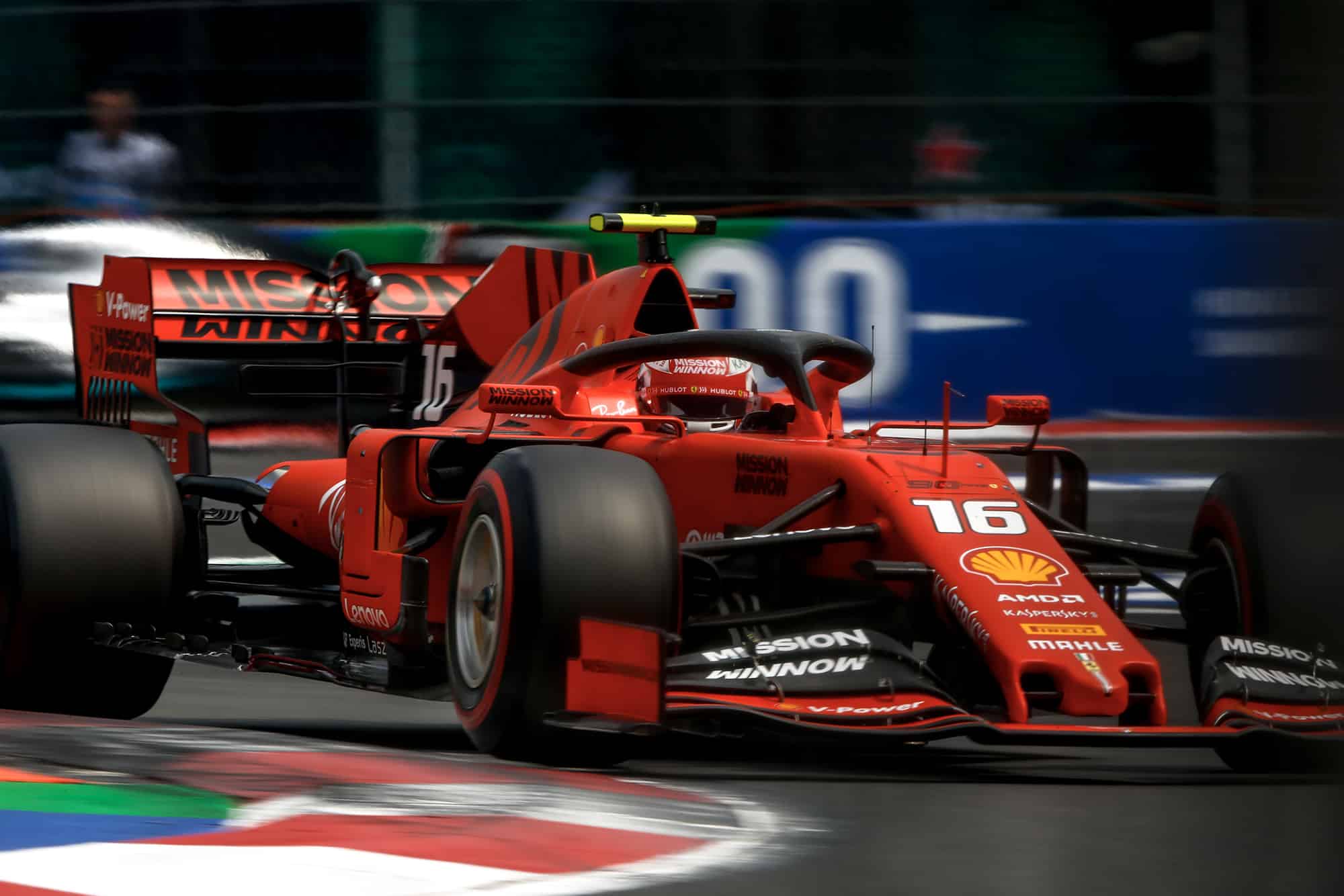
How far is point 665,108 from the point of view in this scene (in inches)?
401

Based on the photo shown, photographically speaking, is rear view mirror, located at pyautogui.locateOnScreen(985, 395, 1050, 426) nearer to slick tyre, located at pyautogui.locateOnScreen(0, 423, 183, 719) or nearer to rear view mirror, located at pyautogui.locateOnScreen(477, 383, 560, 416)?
rear view mirror, located at pyautogui.locateOnScreen(477, 383, 560, 416)

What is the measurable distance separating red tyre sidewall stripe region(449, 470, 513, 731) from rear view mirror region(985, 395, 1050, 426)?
1.74 m

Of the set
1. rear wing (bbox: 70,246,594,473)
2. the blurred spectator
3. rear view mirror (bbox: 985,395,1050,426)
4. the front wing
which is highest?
the blurred spectator

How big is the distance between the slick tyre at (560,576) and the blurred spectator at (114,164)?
6.12 meters

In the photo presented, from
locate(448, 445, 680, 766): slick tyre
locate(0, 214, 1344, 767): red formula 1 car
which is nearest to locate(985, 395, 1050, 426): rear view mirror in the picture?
locate(0, 214, 1344, 767): red formula 1 car

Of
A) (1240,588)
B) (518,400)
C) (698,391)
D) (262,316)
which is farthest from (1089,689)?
(262,316)

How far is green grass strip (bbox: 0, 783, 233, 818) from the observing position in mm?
3662

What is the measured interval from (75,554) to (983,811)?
122 inches

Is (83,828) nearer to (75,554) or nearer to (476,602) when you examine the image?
(476,602)

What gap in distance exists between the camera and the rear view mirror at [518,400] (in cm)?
521

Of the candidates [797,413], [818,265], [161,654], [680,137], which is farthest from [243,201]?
[797,413]

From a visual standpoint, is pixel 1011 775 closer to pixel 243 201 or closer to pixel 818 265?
pixel 818 265

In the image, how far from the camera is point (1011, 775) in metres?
4.81

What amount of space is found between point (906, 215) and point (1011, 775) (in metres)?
5.59
